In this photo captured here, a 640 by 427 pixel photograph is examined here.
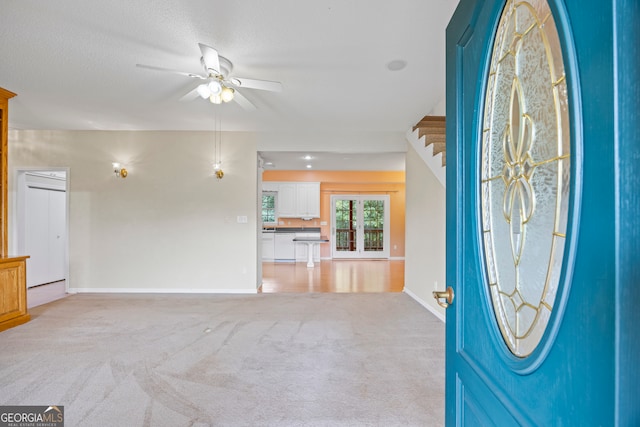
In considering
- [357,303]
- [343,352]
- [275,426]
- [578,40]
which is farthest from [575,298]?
[357,303]

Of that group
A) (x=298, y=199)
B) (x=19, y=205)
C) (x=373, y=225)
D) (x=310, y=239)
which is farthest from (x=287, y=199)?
(x=19, y=205)

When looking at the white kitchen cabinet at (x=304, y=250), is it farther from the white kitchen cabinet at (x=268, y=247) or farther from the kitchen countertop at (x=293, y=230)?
the white kitchen cabinet at (x=268, y=247)

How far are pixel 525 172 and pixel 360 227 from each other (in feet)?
26.1

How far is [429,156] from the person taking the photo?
364 centimetres

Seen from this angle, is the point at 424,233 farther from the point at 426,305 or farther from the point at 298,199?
the point at 298,199

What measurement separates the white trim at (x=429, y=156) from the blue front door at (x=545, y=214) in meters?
2.45

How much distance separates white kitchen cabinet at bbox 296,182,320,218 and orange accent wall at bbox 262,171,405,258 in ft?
0.85

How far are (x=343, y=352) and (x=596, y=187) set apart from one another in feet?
8.23

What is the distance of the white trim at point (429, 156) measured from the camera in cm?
326

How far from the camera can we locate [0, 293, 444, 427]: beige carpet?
5.90 ft

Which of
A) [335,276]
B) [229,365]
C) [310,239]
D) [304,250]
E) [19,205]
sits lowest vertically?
[335,276]

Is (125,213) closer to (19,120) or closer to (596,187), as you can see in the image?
(19,120)

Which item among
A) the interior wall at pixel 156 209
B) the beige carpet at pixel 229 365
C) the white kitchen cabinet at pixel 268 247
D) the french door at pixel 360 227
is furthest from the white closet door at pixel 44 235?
the french door at pixel 360 227

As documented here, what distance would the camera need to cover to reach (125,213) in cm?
466
